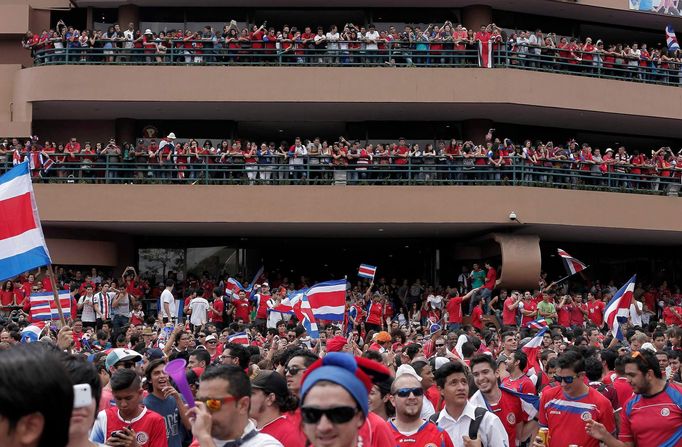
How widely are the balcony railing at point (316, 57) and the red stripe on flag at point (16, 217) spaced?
18.1m

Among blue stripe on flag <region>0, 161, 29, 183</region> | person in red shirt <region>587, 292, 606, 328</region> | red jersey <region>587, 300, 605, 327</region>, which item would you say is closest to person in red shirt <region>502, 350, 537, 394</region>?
blue stripe on flag <region>0, 161, 29, 183</region>

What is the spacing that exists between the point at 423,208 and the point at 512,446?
19504 mm

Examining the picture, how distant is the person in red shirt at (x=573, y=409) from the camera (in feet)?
28.8

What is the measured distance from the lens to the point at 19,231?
12242mm

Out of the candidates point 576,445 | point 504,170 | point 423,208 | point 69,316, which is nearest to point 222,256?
point 423,208

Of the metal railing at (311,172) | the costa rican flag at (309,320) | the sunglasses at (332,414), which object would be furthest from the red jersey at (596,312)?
the sunglasses at (332,414)

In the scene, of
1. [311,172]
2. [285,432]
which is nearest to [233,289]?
[311,172]

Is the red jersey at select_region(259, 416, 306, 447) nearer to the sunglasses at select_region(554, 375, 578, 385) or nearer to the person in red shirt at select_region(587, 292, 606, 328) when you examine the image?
the sunglasses at select_region(554, 375, 578, 385)

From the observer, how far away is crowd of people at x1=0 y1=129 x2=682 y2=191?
2909 cm

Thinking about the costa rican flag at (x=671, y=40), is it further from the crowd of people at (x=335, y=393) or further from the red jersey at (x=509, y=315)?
the crowd of people at (x=335, y=393)

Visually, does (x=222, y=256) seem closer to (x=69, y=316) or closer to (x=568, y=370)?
(x=69, y=316)

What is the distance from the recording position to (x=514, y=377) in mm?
10781

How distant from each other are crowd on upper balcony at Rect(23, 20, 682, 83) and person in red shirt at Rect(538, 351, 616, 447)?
21.7m

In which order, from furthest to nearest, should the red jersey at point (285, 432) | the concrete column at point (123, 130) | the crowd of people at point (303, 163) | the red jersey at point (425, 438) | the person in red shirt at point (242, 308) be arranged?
1. the concrete column at point (123, 130)
2. the crowd of people at point (303, 163)
3. the person in red shirt at point (242, 308)
4. the red jersey at point (425, 438)
5. the red jersey at point (285, 432)
